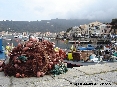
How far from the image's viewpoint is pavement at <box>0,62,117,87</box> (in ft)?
10.6

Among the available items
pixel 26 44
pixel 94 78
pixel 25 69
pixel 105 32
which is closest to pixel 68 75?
pixel 94 78

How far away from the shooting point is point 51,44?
14.8ft

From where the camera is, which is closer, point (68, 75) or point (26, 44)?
point (68, 75)

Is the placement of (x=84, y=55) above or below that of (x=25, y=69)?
below

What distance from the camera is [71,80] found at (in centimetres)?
344

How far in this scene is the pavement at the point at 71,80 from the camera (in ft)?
10.6

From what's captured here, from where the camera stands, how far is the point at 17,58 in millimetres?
4031

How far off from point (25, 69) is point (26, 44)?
57 centimetres

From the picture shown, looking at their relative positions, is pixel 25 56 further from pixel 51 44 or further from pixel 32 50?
pixel 51 44

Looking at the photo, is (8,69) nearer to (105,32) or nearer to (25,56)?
(25,56)

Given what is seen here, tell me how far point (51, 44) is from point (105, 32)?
121 m

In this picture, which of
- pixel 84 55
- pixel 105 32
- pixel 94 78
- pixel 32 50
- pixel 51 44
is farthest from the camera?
pixel 105 32

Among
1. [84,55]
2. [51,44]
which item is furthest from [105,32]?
[51,44]

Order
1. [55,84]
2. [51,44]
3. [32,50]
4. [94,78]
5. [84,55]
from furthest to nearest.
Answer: [84,55]
[51,44]
[32,50]
[94,78]
[55,84]
